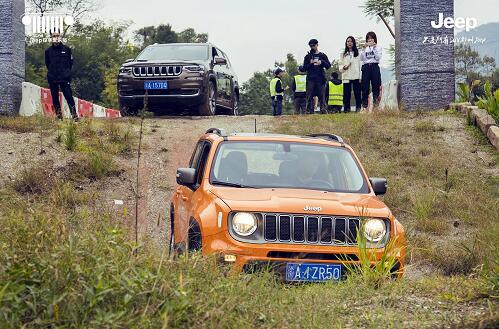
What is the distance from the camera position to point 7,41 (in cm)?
2262

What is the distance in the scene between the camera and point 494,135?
1720cm

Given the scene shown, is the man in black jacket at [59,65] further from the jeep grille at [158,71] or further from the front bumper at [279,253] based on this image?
the front bumper at [279,253]

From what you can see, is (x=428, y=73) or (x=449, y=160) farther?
(x=428, y=73)

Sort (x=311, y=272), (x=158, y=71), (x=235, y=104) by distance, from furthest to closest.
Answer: (x=235, y=104) → (x=158, y=71) → (x=311, y=272)

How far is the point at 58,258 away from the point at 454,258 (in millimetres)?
6510

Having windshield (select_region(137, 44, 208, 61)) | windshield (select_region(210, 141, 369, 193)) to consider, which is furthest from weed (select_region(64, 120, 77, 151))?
windshield (select_region(210, 141, 369, 193))

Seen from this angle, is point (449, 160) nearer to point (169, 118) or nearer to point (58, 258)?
point (169, 118)

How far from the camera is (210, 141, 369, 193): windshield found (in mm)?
9766

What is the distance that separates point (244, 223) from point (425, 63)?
13740 millimetres

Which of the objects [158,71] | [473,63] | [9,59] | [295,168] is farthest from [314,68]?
[473,63]

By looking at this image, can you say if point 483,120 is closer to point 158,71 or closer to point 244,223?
point 158,71

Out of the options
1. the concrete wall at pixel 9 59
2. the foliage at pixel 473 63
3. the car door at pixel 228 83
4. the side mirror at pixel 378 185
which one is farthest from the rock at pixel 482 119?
the foliage at pixel 473 63

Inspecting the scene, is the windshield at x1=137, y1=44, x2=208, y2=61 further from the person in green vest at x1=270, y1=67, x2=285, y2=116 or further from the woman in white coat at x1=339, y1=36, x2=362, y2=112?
the person in green vest at x1=270, y1=67, x2=285, y2=116

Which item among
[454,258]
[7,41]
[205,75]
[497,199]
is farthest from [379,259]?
[7,41]
